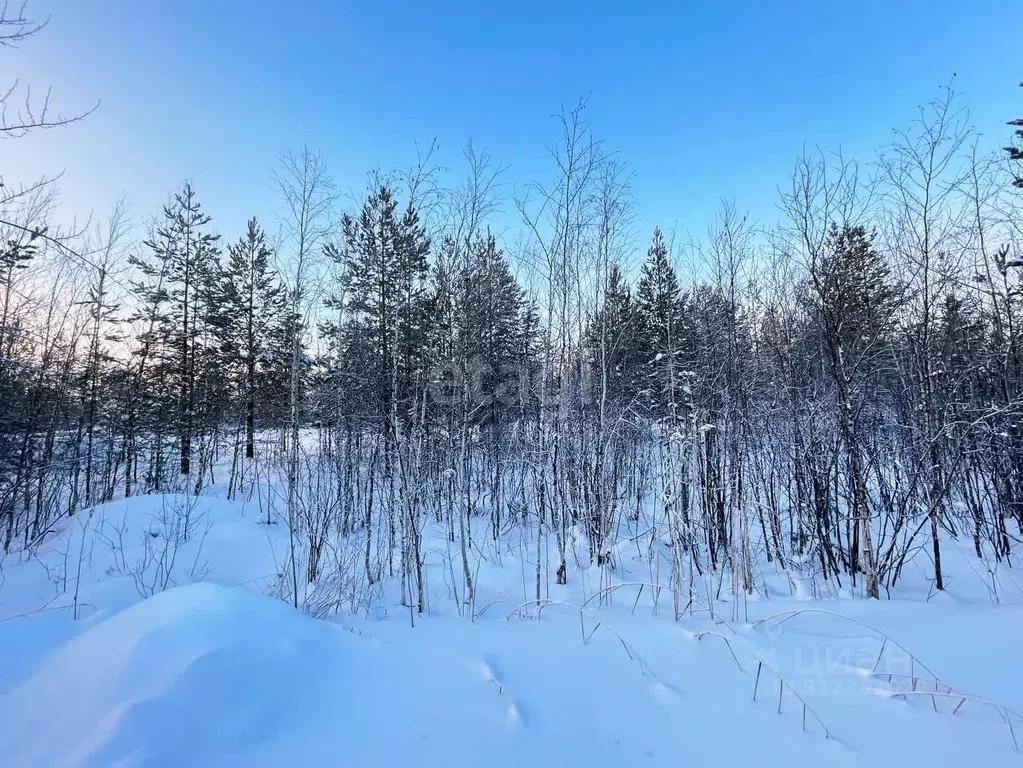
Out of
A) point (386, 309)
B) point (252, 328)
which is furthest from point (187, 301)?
point (386, 309)

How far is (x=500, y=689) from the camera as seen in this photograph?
7.87ft

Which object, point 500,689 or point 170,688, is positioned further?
point 500,689

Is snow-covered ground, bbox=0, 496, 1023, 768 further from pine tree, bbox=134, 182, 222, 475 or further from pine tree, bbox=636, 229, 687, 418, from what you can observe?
pine tree, bbox=134, 182, 222, 475

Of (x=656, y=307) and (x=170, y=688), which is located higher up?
(x=656, y=307)

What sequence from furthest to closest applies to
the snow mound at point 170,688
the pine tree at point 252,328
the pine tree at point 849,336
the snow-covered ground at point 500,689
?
the pine tree at point 252,328, the pine tree at point 849,336, the snow-covered ground at point 500,689, the snow mound at point 170,688

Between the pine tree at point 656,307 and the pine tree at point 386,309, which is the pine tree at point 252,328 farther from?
the pine tree at point 656,307

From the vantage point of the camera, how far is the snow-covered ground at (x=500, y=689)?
1.82 meters

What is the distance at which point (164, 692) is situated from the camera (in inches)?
71.6

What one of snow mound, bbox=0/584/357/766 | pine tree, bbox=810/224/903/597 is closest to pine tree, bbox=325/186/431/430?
snow mound, bbox=0/584/357/766

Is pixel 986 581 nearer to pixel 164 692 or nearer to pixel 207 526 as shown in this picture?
pixel 164 692

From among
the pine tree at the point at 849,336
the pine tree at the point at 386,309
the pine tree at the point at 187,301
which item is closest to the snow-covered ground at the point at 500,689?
the pine tree at the point at 849,336

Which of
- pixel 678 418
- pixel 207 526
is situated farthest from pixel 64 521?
pixel 678 418

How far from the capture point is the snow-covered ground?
1.82 meters

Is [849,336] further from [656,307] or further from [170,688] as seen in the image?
[656,307]
